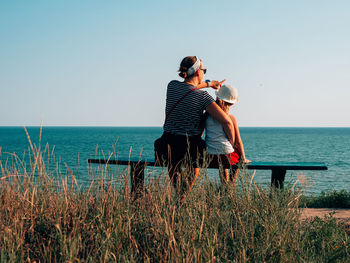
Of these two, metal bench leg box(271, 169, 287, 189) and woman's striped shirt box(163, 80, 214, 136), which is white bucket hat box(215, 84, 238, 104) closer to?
woman's striped shirt box(163, 80, 214, 136)

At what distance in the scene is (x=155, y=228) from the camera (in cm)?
278

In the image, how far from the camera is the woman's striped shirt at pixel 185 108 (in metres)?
3.87

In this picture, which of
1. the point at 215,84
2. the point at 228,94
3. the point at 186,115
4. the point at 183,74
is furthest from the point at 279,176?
the point at 183,74

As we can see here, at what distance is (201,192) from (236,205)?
38cm

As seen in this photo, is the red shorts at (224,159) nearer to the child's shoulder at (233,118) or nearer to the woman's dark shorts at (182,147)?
the woman's dark shorts at (182,147)

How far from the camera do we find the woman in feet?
12.7

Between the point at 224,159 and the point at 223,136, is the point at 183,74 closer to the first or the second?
the point at 223,136

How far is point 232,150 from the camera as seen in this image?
4.26 metres

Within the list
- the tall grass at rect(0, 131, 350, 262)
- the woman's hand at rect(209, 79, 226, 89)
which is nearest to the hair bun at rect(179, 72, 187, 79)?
the woman's hand at rect(209, 79, 226, 89)

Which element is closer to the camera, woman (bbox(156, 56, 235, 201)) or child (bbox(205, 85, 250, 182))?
woman (bbox(156, 56, 235, 201))

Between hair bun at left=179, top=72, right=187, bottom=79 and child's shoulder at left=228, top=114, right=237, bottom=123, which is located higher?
hair bun at left=179, top=72, right=187, bottom=79

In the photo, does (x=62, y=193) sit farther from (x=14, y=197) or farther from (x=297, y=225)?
(x=297, y=225)

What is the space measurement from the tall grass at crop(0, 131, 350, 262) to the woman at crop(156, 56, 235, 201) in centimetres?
36

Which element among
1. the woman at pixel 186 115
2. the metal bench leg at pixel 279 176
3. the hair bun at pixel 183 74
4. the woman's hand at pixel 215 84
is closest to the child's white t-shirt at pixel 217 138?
the woman at pixel 186 115
